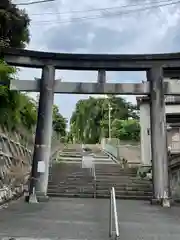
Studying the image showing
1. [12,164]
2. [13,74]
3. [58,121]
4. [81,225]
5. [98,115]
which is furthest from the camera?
[98,115]

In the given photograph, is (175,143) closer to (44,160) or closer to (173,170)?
(173,170)

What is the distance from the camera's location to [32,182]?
12672mm

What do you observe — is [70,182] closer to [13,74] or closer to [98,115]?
[13,74]

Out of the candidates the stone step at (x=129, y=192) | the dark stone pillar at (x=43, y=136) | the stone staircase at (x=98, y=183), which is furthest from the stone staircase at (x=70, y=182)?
the dark stone pillar at (x=43, y=136)

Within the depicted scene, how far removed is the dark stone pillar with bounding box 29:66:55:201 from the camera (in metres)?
12.6

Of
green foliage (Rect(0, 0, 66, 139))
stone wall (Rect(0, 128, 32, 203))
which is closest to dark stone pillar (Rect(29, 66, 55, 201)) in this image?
green foliage (Rect(0, 0, 66, 139))

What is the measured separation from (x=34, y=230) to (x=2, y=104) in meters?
5.07

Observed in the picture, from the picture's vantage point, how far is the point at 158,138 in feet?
42.5

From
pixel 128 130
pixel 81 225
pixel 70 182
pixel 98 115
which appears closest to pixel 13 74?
pixel 81 225

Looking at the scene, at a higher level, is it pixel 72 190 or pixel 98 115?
pixel 98 115

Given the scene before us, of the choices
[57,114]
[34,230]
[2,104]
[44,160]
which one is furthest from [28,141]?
[57,114]

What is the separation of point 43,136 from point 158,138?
15.1 ft

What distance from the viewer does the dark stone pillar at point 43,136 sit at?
41.4ft

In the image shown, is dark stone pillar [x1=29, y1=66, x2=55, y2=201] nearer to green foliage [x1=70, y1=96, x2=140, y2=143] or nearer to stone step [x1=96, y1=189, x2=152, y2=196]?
stone step [x1=96, y1=189, x2=152, y2=196]
